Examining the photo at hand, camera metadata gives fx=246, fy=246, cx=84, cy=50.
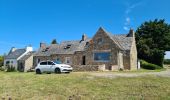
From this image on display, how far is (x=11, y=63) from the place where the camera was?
6406 centimetres

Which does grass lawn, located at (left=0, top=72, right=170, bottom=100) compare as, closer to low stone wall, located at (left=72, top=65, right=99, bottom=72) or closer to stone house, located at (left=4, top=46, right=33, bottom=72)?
low stone wall, located at (left=72, top=65, right=99, bottom=72)

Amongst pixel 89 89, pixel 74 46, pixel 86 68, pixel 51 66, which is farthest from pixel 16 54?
pixel 89 89

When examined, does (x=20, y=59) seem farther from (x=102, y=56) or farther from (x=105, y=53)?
(x=105, y=53)

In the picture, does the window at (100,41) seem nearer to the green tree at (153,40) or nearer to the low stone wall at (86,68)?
the low stone wall at (86,68)

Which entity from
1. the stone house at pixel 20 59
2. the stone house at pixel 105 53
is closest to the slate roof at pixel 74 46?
the stone house at pixel 105 53

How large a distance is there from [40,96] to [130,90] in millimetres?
6716

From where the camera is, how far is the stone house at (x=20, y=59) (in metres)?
59.8

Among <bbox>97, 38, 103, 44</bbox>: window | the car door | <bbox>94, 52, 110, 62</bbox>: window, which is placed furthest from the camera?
<bbox>97, 38, 103, 44</bbox>: window

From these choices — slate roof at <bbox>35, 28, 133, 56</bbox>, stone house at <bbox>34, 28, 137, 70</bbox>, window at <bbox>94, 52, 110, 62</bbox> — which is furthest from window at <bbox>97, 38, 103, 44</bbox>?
window at <bbox>94, 52, 110, 62</bbox>

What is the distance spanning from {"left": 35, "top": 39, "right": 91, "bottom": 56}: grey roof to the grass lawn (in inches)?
1070

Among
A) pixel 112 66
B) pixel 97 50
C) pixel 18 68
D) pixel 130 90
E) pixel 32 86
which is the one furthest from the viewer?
pixel 18 68

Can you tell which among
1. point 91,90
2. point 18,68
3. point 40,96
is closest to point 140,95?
point 91,90

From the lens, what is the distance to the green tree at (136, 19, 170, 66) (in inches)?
2469

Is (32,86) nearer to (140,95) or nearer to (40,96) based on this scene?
(40,96)
